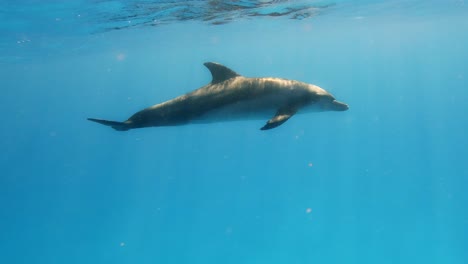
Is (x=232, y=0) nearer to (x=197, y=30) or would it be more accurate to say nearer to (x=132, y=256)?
(x=197, y=30)

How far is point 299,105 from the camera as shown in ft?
31.1

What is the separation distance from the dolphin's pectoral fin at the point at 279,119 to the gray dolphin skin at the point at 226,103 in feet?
0.08

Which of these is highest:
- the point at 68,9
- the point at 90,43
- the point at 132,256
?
the point at 68,9

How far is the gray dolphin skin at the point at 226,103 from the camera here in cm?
916

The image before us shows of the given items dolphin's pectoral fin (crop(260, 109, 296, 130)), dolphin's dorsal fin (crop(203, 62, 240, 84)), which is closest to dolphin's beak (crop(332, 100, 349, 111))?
dolphin's pectoral fin (crop(260, 109, 296, 130))

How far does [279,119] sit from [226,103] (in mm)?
1498

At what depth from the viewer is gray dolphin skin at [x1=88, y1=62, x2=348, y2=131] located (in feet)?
30.1

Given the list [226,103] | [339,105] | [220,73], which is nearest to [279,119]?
[226,103]

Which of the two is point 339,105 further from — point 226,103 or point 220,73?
point 220,73

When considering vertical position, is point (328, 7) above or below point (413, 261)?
above

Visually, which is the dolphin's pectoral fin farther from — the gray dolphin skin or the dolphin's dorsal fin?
the dolphin's dorsal fin

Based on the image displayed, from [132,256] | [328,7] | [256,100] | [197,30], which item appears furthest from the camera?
[132,256]

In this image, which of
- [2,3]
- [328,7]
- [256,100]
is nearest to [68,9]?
[2,3]

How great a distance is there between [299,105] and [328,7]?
18.0 m
